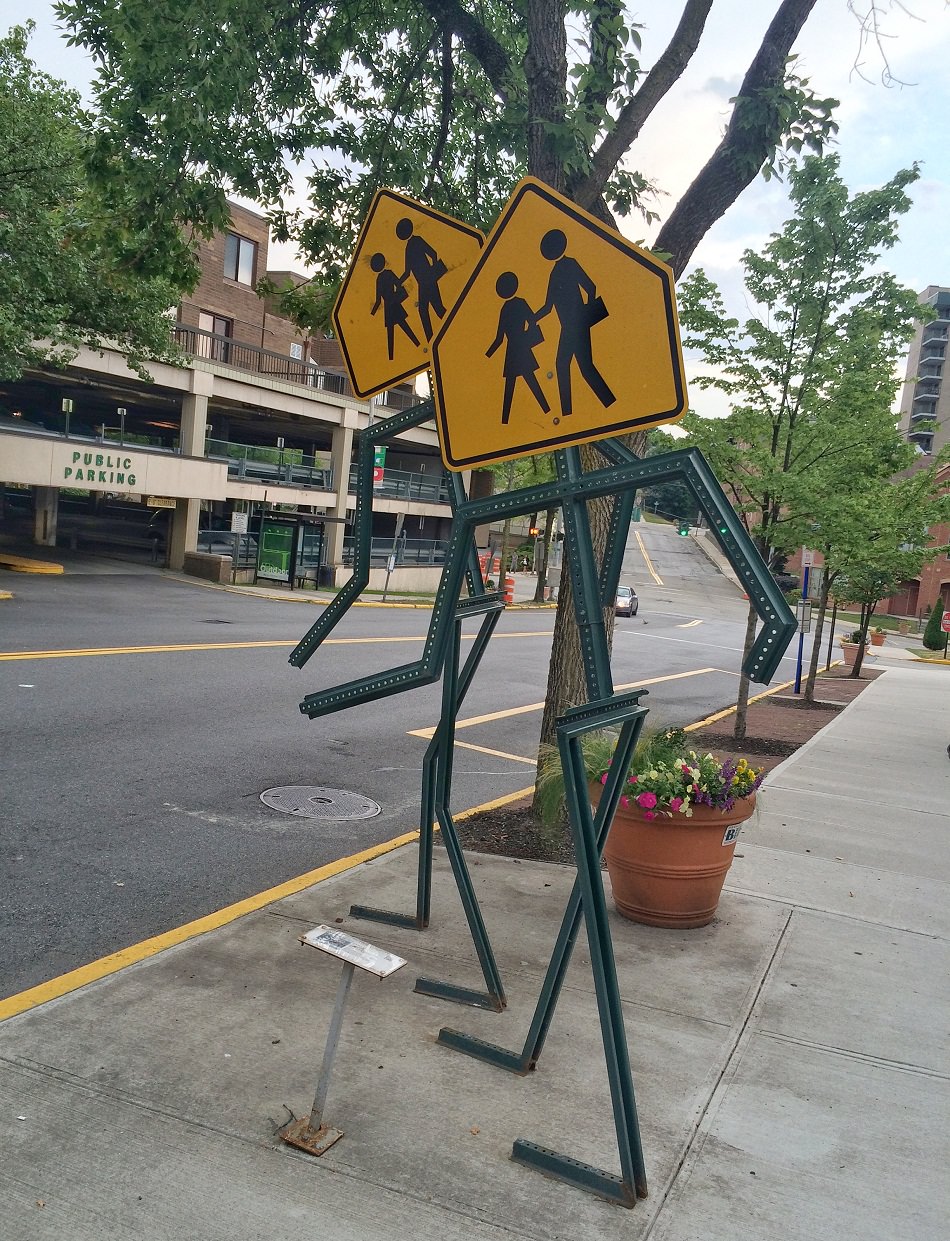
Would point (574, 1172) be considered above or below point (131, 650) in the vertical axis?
above

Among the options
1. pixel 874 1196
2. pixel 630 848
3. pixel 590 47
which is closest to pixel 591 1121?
pixel 874 1196

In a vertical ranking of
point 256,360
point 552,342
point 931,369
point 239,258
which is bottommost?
point 552,342

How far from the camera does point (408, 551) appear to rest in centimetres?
4350

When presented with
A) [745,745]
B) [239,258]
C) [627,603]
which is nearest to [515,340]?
[745,745]

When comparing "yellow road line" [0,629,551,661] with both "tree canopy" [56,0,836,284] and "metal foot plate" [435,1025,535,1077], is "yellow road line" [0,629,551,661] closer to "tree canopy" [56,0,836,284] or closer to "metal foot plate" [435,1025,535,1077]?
"tree canopy" [56,0,836,284]

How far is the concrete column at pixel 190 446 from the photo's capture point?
32.5 meters

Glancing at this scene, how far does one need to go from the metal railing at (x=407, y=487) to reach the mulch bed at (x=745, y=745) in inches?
858

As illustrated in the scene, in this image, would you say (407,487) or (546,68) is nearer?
(546,68)

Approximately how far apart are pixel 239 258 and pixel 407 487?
38.4ft

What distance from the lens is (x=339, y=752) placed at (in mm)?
10672

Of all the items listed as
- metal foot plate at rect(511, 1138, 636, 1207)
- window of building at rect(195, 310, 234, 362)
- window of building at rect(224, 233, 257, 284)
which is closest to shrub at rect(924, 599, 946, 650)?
window of building at rect(195, 310, 234, 362)

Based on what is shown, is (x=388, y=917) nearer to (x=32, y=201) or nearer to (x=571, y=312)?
(x=571, y=312)

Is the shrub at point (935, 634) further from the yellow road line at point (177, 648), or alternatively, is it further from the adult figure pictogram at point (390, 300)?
the adult figure pictogram at point (390, 300)

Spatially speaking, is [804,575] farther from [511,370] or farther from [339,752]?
[511,370]
